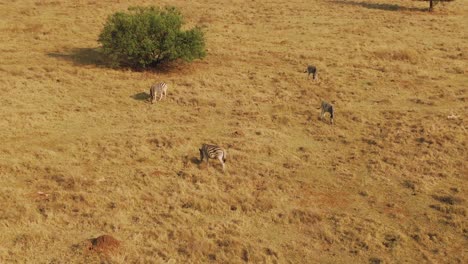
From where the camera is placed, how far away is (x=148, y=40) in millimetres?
31828

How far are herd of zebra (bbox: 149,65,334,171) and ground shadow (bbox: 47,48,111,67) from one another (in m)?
7.97

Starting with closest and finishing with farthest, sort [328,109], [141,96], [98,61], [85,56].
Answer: [328,109], [141,96], [98,61], [85,56]

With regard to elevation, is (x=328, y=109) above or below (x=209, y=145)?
above

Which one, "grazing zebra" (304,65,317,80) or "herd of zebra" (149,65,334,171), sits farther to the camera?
"grazing zebra" (304,65,317,80)

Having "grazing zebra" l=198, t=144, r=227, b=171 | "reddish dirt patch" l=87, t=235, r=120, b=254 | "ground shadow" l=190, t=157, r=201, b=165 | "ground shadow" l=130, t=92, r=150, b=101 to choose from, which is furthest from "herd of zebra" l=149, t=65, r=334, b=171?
"reddish dirt patch" l=87, t=235, r=120, b=254

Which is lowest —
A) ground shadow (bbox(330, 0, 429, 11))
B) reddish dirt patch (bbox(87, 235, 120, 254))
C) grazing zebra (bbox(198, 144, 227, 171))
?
reddish dirt patch (bbox(87, 235, 120, 254))

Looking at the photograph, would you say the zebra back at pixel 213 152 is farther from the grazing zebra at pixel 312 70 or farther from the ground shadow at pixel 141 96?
the grazing zebra at pixel 312 70

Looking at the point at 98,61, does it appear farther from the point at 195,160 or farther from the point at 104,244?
the point at 104,244

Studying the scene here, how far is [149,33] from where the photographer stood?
3294 cm

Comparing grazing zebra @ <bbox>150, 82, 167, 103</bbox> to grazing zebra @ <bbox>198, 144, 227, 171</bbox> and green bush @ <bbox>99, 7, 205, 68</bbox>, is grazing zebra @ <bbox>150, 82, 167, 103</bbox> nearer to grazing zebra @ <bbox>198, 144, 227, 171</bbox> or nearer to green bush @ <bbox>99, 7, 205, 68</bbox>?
green bush @ <bbox>99, 7, 205, 68</bbox>

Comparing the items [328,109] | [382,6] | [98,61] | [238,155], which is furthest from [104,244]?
[382,6]

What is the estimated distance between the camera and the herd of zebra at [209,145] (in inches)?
758

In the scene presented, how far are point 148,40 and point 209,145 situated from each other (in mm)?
14758

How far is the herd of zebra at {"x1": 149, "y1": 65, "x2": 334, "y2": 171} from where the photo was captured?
19.3 metres
